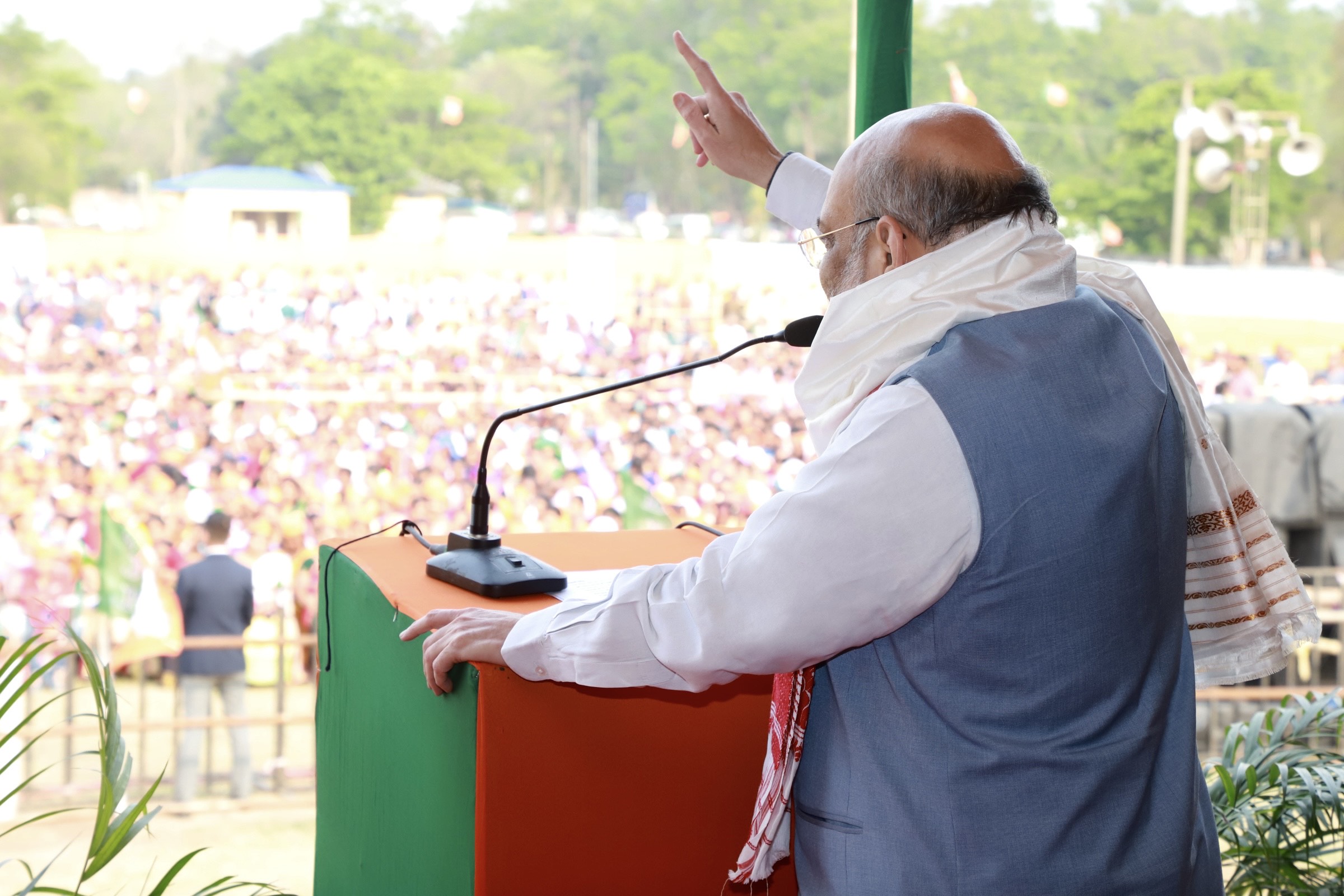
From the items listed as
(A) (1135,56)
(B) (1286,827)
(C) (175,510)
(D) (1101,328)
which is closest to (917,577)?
(D) (1101,328)

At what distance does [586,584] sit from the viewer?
1014mm

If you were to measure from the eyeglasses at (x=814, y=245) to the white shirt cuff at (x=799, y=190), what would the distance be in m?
0.20

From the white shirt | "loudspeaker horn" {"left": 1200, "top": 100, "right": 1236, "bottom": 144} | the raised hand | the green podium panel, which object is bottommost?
the green podium panel

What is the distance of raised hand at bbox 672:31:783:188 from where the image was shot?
120 centimetres

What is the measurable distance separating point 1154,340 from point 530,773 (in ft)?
1.75

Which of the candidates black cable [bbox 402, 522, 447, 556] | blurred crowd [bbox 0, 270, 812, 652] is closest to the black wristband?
black cable [bbox 402, 522, 447, 556]

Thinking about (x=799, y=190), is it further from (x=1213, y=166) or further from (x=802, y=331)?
(x=1213, y=166)

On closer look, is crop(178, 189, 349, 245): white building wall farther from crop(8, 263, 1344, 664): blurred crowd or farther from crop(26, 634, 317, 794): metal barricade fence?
crop(26, 634, 317, 794): metal barricade fence

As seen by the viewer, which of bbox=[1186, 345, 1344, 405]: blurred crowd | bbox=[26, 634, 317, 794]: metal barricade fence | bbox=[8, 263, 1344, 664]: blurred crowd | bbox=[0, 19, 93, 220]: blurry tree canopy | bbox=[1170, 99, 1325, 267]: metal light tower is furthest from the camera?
bbox=[0, 19, 93, 220]: blurry tree canopy

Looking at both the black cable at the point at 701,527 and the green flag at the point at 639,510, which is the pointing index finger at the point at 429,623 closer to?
the black cable at the point at 701,527

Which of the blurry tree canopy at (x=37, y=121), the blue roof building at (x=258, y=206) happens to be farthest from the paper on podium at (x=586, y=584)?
the blurry tree canopy at (x=37, y=121)

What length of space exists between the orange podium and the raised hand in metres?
0.44

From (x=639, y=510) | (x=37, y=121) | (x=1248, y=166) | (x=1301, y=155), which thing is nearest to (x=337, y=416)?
(x=639, y=510)

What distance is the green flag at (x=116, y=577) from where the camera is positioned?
4.11 meters
